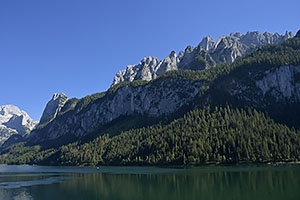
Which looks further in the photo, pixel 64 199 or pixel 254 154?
pixel 254 154

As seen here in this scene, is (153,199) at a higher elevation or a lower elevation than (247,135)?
lower

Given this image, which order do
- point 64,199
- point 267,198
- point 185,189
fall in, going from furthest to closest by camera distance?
point 185,189
point 64,199
point 267,198

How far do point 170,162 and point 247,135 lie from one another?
64680mm

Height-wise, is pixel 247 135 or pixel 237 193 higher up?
pixel 247 135

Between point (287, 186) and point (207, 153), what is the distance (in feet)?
395

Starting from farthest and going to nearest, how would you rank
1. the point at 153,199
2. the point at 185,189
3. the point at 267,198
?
the point at 185,189 → the point at 153,199 → the point at 267,198

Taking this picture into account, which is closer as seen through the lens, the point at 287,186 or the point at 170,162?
the point at 287,186

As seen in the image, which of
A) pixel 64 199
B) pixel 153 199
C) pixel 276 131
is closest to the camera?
pixel 153 199

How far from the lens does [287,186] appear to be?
68938mm

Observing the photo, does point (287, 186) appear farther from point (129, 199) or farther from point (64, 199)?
point (64, 199)

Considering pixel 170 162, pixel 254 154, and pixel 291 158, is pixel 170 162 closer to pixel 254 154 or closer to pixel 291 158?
pixel 254 154

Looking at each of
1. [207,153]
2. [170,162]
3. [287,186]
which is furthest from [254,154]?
[287,186]

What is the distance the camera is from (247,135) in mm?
196750

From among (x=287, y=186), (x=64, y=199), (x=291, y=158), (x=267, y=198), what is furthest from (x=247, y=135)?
(x=64, y=199)
